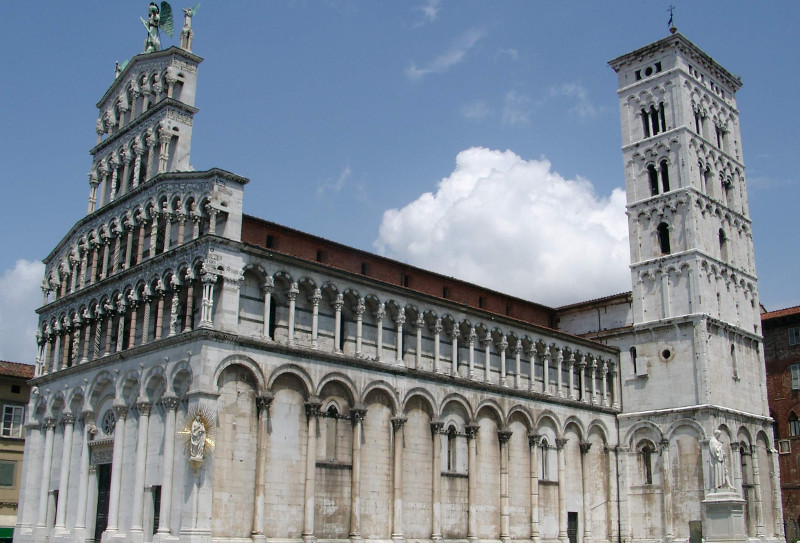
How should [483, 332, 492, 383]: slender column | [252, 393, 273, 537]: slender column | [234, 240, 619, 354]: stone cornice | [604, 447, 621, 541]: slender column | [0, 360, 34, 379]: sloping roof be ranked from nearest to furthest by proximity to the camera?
1. [252, 393, 273, 537]: slender column
2. [234, 240, 619, 354]: stone cornice
3. [483, 332, 492, 383]: slender column
4. [604, 447, 621, 541]: slender column
5. [0, 360, 34, 379]: sloping roof

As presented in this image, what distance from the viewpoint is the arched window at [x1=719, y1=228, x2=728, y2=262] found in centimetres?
4722

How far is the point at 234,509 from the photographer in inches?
1094

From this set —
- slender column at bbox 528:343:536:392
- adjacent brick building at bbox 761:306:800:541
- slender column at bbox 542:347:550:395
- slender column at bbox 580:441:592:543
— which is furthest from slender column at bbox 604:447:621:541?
adjacent brick building at bbox 761:306:800:541

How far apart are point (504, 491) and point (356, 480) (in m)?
8.86

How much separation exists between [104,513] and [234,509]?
278 inches

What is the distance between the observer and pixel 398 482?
108 ft

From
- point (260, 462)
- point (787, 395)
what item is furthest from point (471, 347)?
point (787, 395)

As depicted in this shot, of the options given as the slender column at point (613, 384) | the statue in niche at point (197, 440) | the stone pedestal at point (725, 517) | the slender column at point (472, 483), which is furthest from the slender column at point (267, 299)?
the slender column at point (613, 384)

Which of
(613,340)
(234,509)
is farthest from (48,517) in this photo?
(613,340)

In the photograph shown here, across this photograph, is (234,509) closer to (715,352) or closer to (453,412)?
(453,412)

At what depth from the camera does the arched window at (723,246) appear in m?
47.2

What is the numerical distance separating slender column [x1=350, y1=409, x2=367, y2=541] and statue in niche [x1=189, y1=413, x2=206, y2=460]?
663cm

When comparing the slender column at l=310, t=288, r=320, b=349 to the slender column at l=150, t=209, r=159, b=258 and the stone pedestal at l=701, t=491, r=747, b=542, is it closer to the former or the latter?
the slender column at l=150, t=209, r=159, b=258

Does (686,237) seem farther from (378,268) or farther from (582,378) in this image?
(378,268)
